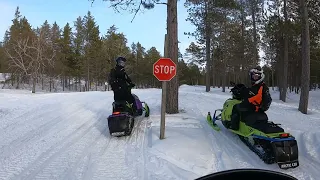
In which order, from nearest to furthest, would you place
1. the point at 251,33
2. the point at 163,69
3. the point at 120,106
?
1. the point at 163,69
2. the point at 120,106
3. the point at 251,33

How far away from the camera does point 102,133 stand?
8.55 meters

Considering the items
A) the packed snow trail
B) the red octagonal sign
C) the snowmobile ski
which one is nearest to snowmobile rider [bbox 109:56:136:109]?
the packed snow trail

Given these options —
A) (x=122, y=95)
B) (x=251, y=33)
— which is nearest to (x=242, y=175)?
(x=122, y=95)

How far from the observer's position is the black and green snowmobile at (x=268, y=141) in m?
5.52

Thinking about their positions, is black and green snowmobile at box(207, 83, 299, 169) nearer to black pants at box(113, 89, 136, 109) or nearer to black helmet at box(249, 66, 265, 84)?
black helmet at box(249, 66, 265, 84)

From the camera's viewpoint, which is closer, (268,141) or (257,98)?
(268,141)

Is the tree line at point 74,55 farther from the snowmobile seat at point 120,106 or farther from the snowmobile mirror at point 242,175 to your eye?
the snowmobile mirror at point 242,175

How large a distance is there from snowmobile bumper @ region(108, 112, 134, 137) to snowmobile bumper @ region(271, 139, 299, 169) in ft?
12.0

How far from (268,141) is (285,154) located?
47 cm

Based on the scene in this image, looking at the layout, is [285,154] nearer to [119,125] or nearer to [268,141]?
[268,141]

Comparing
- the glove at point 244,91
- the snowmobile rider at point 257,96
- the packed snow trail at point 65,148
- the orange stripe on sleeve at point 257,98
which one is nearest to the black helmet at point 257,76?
the snowmobile rider at point 257,96

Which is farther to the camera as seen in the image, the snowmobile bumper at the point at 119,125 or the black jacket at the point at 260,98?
the snowmobile bumper at the point at 119,125

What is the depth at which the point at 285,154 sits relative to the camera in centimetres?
551

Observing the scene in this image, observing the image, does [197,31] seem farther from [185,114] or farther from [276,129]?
[276,129]
